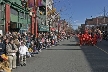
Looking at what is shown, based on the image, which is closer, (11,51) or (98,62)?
(11,51)

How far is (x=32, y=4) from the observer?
36688 millimetres

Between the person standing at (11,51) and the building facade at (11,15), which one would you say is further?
the building facade at (11,15)

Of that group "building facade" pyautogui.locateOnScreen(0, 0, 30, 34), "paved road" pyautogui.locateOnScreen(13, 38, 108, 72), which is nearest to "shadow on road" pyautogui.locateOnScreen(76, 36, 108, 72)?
"paved road" pyautogui.locateOnScreen(13, 38, 108, 72)

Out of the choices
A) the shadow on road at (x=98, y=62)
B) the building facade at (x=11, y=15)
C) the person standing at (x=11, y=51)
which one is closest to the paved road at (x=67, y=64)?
the shadow on road at (x=98, y=62)

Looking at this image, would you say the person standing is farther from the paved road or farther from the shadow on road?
the shadow on road

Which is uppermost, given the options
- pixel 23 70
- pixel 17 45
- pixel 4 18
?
pixel 4 18

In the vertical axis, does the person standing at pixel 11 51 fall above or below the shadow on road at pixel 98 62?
above

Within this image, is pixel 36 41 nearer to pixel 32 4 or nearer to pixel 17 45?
pixel 32 4

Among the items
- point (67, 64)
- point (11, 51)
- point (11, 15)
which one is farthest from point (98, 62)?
point (11, 15)

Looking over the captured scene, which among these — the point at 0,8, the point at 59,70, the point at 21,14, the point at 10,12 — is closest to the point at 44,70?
the point at 59,70

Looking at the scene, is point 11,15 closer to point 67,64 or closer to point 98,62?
point 98,62

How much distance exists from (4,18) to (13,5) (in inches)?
223

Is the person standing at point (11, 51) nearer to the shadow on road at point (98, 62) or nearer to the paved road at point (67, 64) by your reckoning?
the paved road at point (67, 64)

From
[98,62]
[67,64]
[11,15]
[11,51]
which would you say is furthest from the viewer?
[11,15]
